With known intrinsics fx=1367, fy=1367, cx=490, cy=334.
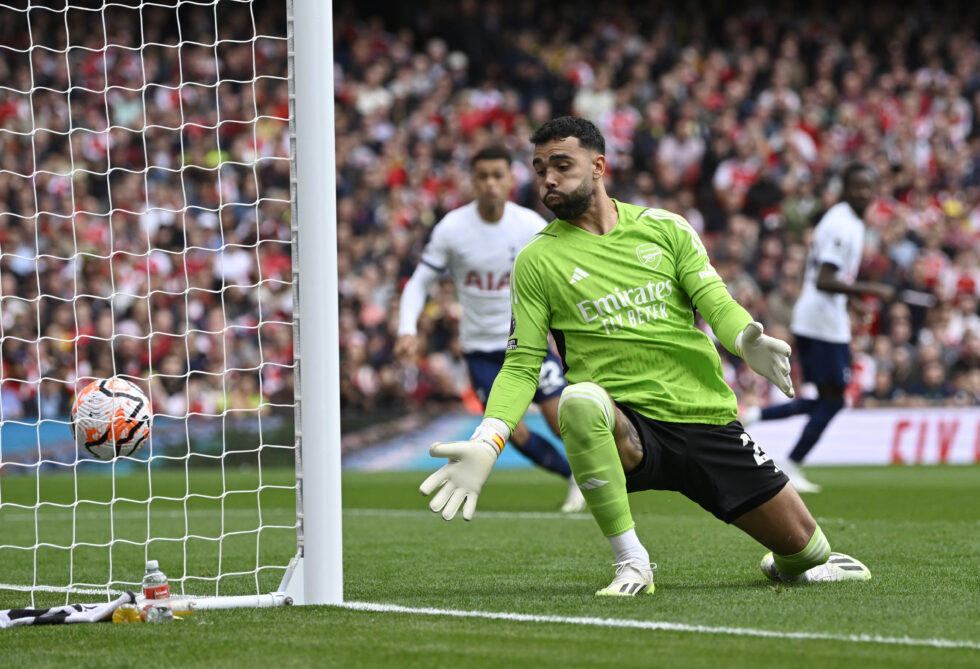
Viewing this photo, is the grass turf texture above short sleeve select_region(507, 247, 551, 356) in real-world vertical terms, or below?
below

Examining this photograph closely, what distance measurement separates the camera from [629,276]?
5484 millimetres

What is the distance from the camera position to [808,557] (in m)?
5.52

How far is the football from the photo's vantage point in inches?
227

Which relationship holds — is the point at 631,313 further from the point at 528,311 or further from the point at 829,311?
the point at 829,311

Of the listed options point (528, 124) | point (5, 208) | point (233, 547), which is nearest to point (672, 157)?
point (528, 124)

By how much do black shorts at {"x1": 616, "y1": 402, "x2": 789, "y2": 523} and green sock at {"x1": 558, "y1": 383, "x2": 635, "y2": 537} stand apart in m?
0.19

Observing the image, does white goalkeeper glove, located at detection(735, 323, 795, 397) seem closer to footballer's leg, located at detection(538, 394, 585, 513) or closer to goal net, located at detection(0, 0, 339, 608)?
footballer's leg, located at detection(538, 394, 585, 513)

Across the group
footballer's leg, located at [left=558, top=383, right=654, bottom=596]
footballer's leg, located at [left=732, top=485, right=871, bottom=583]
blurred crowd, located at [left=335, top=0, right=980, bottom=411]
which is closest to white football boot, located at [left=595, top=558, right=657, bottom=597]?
footballer's leg, located at [left=558, top=383, right=654, bottom=596]

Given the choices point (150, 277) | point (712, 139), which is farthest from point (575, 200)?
point (712, 139)

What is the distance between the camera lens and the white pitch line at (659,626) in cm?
405

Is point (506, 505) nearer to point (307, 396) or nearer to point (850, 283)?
point (850, 283)

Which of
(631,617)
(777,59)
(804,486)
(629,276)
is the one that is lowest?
(804,486)

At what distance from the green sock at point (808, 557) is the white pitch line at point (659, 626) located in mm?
1199

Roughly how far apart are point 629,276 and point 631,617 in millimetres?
1459
